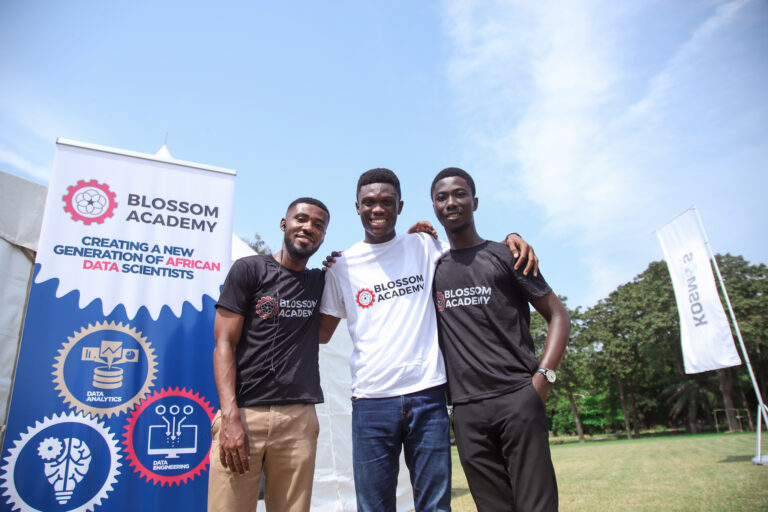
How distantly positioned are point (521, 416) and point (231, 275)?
177 centimetres

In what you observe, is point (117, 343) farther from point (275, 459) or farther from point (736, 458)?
point (736, 458)

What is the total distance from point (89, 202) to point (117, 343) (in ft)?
3.70

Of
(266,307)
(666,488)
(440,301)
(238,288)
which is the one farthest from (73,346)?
(666,488)

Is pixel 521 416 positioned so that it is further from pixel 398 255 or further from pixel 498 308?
pixel 398 255

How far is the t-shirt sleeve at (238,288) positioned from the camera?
2.59 meters

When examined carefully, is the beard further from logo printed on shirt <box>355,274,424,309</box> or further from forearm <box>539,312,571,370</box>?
forearm <box>539,312,571,370</box>

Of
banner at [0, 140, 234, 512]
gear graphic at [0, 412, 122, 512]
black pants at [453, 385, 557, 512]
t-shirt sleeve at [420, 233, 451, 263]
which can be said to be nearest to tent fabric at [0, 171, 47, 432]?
banner at [0, 140, 234, 512]

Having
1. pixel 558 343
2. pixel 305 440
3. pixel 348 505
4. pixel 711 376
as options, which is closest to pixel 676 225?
pixel 348 505

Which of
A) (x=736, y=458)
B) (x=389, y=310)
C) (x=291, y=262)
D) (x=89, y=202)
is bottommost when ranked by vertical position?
(x=736, y=458)

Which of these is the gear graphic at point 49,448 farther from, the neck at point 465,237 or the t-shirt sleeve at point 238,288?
the neck at point 465,237

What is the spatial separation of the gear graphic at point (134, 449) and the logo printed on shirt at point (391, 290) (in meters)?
1.89

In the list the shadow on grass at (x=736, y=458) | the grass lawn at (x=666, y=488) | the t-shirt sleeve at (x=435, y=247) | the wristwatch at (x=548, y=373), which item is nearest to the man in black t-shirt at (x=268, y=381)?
the t-shirt sleeve at (x=435, y=247)

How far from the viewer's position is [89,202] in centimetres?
355

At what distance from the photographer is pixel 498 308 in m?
2.44
